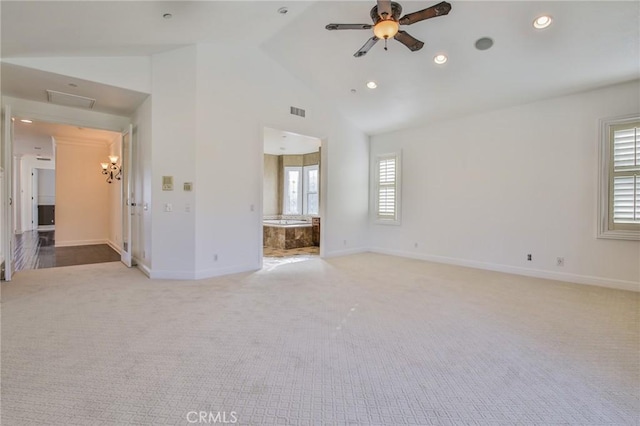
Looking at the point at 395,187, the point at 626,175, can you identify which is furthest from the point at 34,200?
the point at 626,175

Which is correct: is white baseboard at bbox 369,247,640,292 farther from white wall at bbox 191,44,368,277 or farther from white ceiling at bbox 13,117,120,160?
white ceiling at bbox 13,117,120,160

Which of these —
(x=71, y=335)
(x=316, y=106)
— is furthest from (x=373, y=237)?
(x=71, y=335)

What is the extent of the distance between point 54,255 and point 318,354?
22.9 ft

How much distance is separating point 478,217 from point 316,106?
150 inches

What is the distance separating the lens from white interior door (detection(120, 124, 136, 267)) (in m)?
5.50

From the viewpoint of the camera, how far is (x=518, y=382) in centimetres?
210

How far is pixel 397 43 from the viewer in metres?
4.36

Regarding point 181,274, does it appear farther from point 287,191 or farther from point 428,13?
point 287,191

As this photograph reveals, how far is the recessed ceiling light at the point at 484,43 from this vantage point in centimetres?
398

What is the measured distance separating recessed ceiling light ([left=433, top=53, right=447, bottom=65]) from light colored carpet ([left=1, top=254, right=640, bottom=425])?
3.30m

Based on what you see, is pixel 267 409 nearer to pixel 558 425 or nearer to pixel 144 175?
pixel 558 425

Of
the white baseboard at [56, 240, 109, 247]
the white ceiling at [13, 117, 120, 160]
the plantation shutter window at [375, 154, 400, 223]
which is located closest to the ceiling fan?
the plantation shutter window at [375, 154, 400, 223]

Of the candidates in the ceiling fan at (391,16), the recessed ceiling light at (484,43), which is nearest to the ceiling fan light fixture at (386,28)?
the ceiling fan at (391,16)

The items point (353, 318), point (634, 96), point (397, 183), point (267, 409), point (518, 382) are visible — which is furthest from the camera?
point (397, 183)
